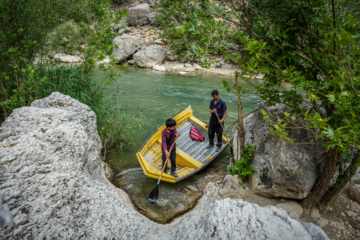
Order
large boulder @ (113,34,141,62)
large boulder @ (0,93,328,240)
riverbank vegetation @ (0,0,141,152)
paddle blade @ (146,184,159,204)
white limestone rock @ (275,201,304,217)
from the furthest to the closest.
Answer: large boulder @ (113,34,141,62) < paddle blade @ (146,184,159,204) < riverbank vegetation @ (0,0,141,152) < white limestone rock @ (275,201,304,217) < large boulder @ (0,93,328,240)

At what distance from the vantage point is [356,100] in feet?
6.86

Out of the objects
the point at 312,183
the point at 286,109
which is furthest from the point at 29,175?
the point at 312,183

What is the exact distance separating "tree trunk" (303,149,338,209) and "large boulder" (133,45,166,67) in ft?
56.6

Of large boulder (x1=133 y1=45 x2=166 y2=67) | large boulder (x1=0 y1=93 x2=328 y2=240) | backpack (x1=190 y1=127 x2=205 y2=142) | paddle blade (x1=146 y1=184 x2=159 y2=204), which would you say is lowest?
large boulder (x1=133 y1=45 x2=166 y2=67)

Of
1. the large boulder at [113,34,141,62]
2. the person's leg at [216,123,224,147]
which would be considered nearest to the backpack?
the person's leg at [216,123,224,147]

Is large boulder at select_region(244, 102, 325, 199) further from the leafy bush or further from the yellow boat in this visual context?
the leafy bush

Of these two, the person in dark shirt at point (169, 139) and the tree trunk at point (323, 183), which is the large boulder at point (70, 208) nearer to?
the tree trunk at point (323, 183)

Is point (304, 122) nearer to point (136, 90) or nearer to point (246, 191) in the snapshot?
point (246, 191)

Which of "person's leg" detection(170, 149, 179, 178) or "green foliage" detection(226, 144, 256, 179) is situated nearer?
"green foliage" detection(226, 144, 256, 179)

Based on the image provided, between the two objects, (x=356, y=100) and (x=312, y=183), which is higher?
(x=356, y=100)

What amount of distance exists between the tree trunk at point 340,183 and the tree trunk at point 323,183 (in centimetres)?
12

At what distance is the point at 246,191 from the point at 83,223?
2.89 m

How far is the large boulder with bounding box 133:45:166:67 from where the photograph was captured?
18859mm

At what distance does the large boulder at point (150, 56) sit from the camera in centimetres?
1886
